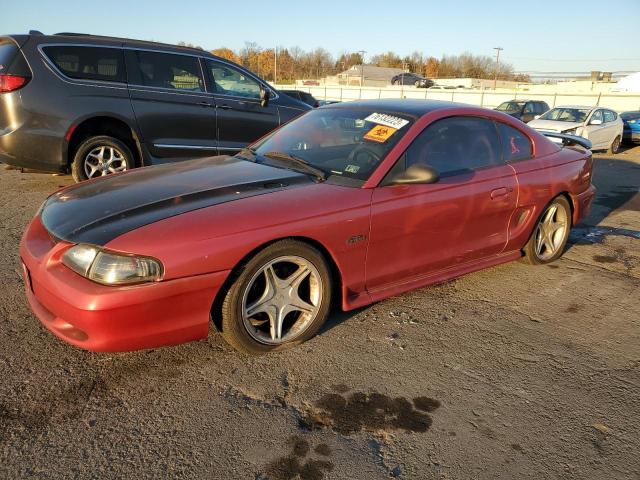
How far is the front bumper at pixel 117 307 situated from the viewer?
232cm

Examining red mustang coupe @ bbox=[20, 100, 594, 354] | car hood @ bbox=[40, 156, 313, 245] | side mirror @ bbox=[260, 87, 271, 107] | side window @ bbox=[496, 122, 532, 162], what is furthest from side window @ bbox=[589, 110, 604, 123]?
car hood @ bbox=[40, 156, 313, 245]

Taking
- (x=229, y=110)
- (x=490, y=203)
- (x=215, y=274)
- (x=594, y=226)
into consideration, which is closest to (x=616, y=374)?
(x=490, y=203)

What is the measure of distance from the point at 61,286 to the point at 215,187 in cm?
102

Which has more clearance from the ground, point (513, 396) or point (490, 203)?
point (490, 203)

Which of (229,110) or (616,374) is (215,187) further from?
(229,110)

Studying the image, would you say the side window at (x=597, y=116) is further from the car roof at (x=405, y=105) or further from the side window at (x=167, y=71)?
the car roof at (x=405, y=105)

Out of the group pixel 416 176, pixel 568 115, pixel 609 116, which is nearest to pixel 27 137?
pixel 416 176

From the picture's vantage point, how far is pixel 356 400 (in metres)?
2.52

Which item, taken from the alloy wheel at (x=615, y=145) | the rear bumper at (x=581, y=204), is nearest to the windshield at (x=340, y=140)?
the rear bumper at (x=581, y=204)

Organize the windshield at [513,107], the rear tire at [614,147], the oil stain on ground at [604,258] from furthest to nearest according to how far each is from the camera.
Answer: the windshield at [513,107], the rear tire at [614,147], the oil stain on ground at [604,258]

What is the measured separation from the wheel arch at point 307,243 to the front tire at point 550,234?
212 cm

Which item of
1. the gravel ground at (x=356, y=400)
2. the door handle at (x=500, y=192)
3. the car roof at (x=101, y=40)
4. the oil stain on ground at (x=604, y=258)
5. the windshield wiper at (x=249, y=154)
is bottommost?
the gravel ground at (x=356, y=400)

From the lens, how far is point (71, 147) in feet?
18.8

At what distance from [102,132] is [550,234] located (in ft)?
16.6
